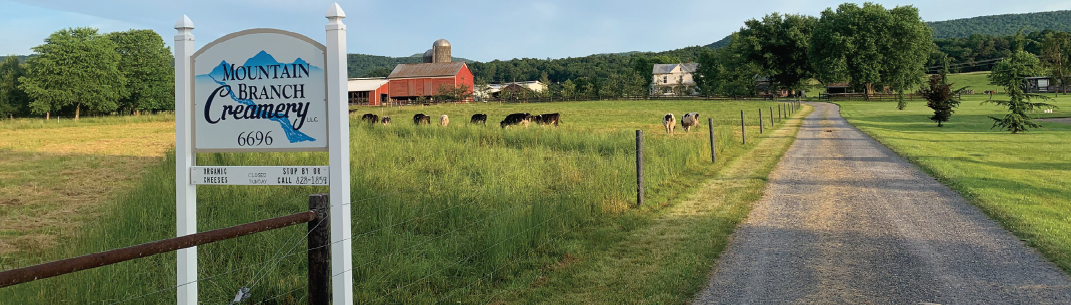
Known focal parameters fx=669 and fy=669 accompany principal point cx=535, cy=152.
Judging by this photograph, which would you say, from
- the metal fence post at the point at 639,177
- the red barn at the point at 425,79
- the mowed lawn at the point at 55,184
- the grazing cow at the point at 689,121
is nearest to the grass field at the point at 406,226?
the metal fence post at the point at 639,177

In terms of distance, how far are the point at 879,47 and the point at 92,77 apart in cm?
7860

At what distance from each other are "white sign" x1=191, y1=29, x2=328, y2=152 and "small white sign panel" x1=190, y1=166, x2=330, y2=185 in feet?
0.39

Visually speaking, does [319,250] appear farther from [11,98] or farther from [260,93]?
[11,98]

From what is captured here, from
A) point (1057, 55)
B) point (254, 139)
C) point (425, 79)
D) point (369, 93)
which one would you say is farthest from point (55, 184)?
point (1057, 55)

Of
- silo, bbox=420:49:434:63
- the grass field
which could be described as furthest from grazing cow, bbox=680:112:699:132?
silo, bbox=420:49:434:63

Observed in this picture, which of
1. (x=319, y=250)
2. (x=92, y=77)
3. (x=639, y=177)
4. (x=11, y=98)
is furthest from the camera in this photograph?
(x=11, y=98)

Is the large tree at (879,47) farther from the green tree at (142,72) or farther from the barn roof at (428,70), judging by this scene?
the green tree at (142,72)

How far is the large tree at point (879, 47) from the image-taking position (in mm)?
71375

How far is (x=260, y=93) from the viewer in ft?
13.1

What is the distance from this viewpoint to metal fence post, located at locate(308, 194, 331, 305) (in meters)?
3.65

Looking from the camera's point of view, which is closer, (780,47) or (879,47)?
(879,47)

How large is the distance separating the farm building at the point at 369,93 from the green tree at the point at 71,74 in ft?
96.9

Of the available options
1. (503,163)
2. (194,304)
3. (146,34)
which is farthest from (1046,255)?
(146,34)

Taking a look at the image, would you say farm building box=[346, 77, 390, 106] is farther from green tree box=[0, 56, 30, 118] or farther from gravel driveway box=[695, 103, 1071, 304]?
gravel driveway box=[695, 103, 1071, 304]
